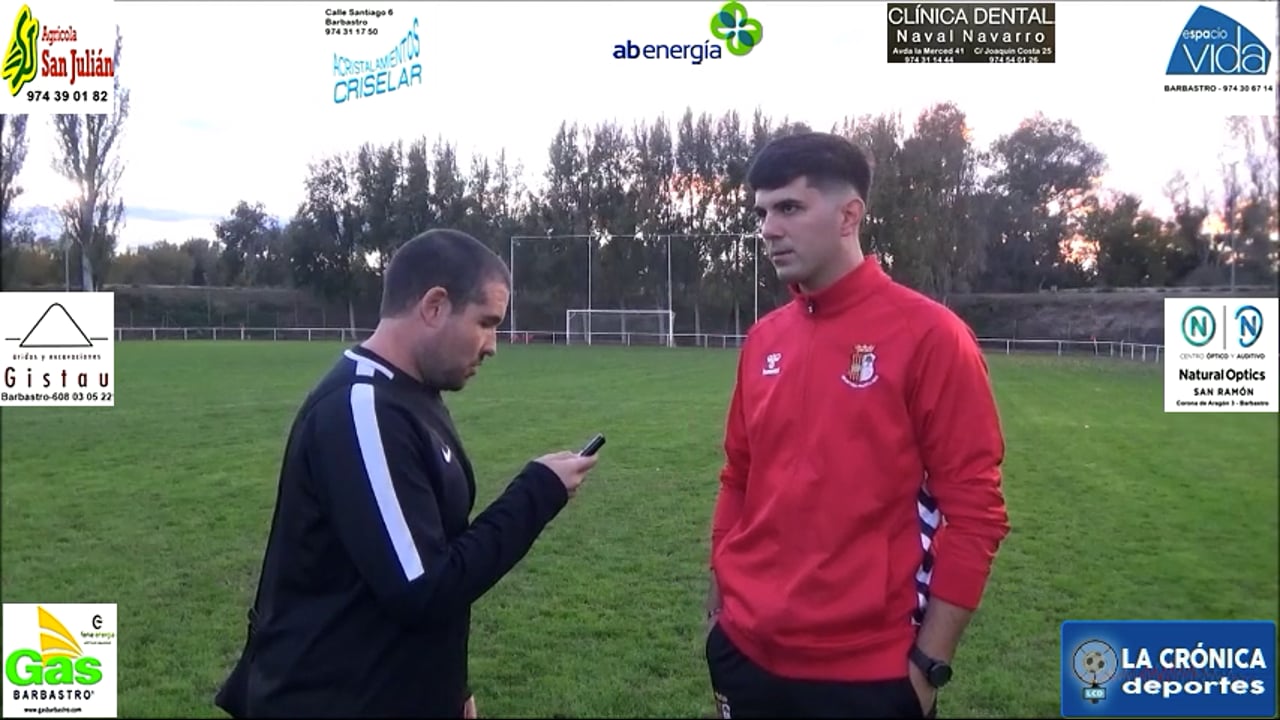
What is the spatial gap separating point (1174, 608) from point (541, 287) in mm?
23050

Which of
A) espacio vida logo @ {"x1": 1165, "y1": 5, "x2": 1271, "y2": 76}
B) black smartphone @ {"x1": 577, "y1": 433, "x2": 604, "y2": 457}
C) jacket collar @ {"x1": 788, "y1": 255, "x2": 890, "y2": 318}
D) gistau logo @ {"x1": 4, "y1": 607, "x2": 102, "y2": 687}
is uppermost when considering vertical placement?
espacio vida logo @ {"x1": 1165, "y1": 5, "x2": 1271, "y2": 76}

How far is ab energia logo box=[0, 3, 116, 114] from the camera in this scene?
5.06m

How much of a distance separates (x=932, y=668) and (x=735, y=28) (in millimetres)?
5339

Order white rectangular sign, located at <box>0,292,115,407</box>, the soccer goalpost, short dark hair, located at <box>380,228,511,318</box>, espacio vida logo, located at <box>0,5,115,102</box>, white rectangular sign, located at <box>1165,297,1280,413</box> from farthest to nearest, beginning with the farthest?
1. the soccer goalpost
2. white rectangular sign, located at <box>0,292,115,407</box>
3. espacio vida logo, located at <box>0,5,115,102</box>
4. white rectangular sign, located at <box>1165,297,1280,413</box>
5. short dark hair, located at <box>380,228,511,318</box>

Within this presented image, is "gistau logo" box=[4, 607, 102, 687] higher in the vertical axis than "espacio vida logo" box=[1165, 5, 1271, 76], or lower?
lower

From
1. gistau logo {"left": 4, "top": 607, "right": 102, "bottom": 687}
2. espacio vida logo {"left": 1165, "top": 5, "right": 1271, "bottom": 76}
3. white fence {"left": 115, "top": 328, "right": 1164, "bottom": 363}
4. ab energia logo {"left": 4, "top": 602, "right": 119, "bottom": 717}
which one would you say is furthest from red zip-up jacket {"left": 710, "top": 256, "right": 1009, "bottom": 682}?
white fence {"left": 115, "top": 328, "right": 1164, "bottom": 363}

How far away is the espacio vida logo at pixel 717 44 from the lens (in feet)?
20.2

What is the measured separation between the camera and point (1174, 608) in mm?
4902

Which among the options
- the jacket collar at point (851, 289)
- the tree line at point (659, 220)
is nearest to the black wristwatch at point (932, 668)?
→ the jacket collar at point (851, 289)

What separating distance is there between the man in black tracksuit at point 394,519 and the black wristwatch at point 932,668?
88 cm

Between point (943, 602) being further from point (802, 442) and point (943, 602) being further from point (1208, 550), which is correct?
point (1208, 550)

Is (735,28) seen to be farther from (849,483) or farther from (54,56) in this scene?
(849,483)

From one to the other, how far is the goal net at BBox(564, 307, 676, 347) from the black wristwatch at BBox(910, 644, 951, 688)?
84.1 ft

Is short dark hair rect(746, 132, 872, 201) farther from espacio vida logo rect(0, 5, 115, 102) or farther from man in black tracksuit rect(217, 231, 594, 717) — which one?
espacio vida logo rect(0, 5, 115, 102)
